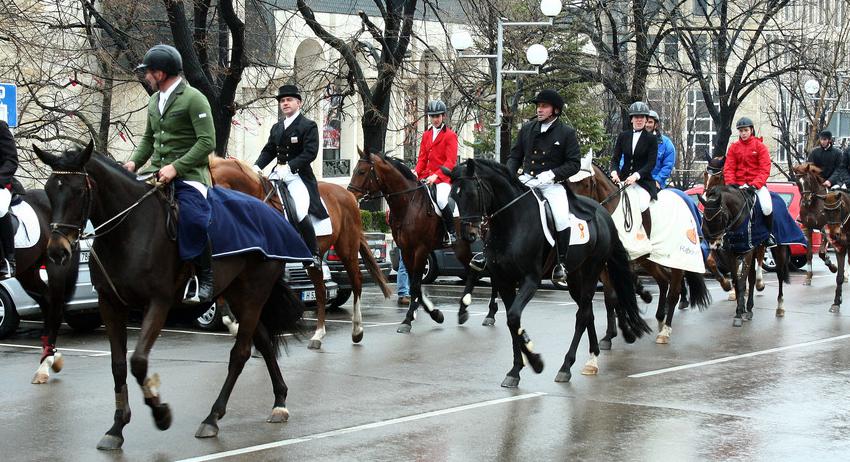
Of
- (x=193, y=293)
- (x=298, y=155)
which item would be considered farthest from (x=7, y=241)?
(x=193, y=293)

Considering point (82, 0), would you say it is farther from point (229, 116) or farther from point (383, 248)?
point (383, 248)

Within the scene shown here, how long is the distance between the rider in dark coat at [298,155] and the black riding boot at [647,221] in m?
4.19

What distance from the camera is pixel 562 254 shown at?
1173 cm

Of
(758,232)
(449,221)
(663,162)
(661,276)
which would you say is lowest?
(661,276)

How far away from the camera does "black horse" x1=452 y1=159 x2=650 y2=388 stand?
11062mm

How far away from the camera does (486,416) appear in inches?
374

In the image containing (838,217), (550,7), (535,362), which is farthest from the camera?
(550,7)

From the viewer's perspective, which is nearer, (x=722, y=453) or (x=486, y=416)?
(x=722, y=453)

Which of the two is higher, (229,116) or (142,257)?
(229,116)

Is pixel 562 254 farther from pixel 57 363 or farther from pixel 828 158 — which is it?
pixel 828 158

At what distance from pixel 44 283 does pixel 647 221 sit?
722 centimetres

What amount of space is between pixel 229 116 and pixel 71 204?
15.3 m

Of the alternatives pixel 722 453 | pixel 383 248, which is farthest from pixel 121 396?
pixel 383 248

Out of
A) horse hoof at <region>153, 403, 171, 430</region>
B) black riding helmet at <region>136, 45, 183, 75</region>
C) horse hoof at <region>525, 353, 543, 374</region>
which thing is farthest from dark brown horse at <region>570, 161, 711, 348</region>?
horse hoof at <region>153, 403, 171, 430</region>
